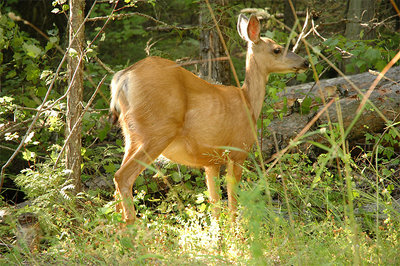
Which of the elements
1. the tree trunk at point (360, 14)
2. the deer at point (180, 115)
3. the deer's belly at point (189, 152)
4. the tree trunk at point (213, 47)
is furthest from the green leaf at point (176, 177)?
the tree trunk at point (360, 14)

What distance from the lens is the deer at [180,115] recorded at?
5.09 metres

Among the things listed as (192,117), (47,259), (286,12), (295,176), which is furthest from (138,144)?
(286,12)

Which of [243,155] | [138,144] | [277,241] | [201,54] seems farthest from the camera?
[201,54]

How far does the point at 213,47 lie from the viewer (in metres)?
7.62

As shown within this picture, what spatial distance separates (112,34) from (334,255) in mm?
7484

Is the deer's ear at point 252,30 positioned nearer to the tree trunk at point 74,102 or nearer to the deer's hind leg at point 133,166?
the deer's hind leg at point 133,166

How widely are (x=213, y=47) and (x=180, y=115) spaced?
266cm

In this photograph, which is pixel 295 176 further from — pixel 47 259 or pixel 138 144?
pixel 47 259

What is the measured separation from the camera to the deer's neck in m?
6.13

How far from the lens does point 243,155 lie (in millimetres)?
5633

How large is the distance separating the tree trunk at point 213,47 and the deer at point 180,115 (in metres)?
1.31

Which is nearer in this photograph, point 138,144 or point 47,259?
point 47,259

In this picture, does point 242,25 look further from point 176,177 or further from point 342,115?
point 176,177

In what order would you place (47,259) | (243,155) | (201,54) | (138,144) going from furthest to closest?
(201,54), (243,155), (138,144), (47,259)
